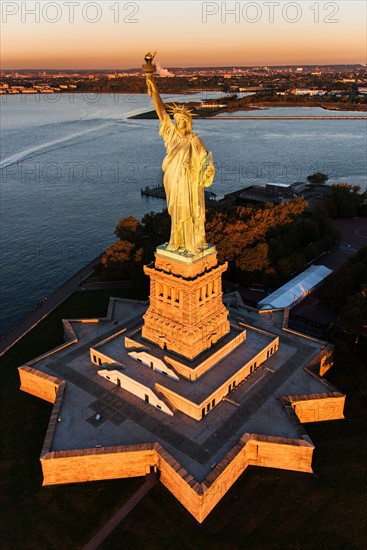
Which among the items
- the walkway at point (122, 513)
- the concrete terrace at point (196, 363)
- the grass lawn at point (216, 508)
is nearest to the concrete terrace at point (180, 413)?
the concrete terrace at point (196, 363)

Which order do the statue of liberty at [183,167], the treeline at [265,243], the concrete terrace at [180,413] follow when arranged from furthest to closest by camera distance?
the treeline at [265,243] < the statue of liberty at [183,167] < the concrete terrace at [180,413]

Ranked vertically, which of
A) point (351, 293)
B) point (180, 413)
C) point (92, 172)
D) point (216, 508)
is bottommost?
point (216, 508)

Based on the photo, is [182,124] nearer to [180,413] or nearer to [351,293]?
[180,413]

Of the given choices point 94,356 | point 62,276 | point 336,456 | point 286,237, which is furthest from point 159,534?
point 62,276

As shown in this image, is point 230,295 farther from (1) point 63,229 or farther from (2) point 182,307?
(1) point 63,229

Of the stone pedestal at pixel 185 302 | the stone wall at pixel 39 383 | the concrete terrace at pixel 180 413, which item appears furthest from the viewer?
the stone wall at pixel 39 383

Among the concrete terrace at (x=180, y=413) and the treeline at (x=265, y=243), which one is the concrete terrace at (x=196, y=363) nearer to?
the concrete terrace at (x=180, y=413)

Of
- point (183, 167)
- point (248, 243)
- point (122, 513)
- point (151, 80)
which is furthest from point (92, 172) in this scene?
point (122, 513)
